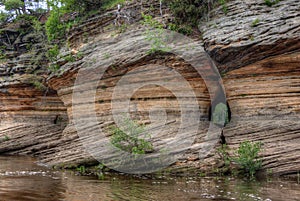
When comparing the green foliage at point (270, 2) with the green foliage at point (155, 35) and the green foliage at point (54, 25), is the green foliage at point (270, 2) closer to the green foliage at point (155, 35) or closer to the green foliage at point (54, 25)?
the green foliage at point (155, 35)

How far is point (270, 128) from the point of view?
37.8ft

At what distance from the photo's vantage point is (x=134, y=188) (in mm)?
8719

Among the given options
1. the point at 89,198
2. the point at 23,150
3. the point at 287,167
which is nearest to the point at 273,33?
the point at 287,167

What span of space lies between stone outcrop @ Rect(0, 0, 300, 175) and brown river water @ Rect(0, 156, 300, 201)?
1.45 m

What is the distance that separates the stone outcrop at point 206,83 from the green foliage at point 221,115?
0.85 ft

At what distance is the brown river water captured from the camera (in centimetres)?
761

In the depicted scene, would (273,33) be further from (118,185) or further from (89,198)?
(89,198)

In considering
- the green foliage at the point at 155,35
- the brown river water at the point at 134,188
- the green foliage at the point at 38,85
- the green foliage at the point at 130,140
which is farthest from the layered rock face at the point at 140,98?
the green foliage at the point at 38,85

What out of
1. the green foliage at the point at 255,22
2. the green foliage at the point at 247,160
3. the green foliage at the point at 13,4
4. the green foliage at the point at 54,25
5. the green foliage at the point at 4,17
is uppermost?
the green foliage at the point at 13,4

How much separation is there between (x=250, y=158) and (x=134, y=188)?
4014 millimetres

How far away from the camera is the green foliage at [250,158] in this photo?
1055 cm

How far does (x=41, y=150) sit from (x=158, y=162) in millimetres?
8404

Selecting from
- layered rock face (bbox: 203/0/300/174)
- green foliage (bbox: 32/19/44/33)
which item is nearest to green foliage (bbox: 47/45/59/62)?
green foliage (bbox: 32/19/44/33)

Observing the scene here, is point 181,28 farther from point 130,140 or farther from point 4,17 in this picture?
point 4,17
